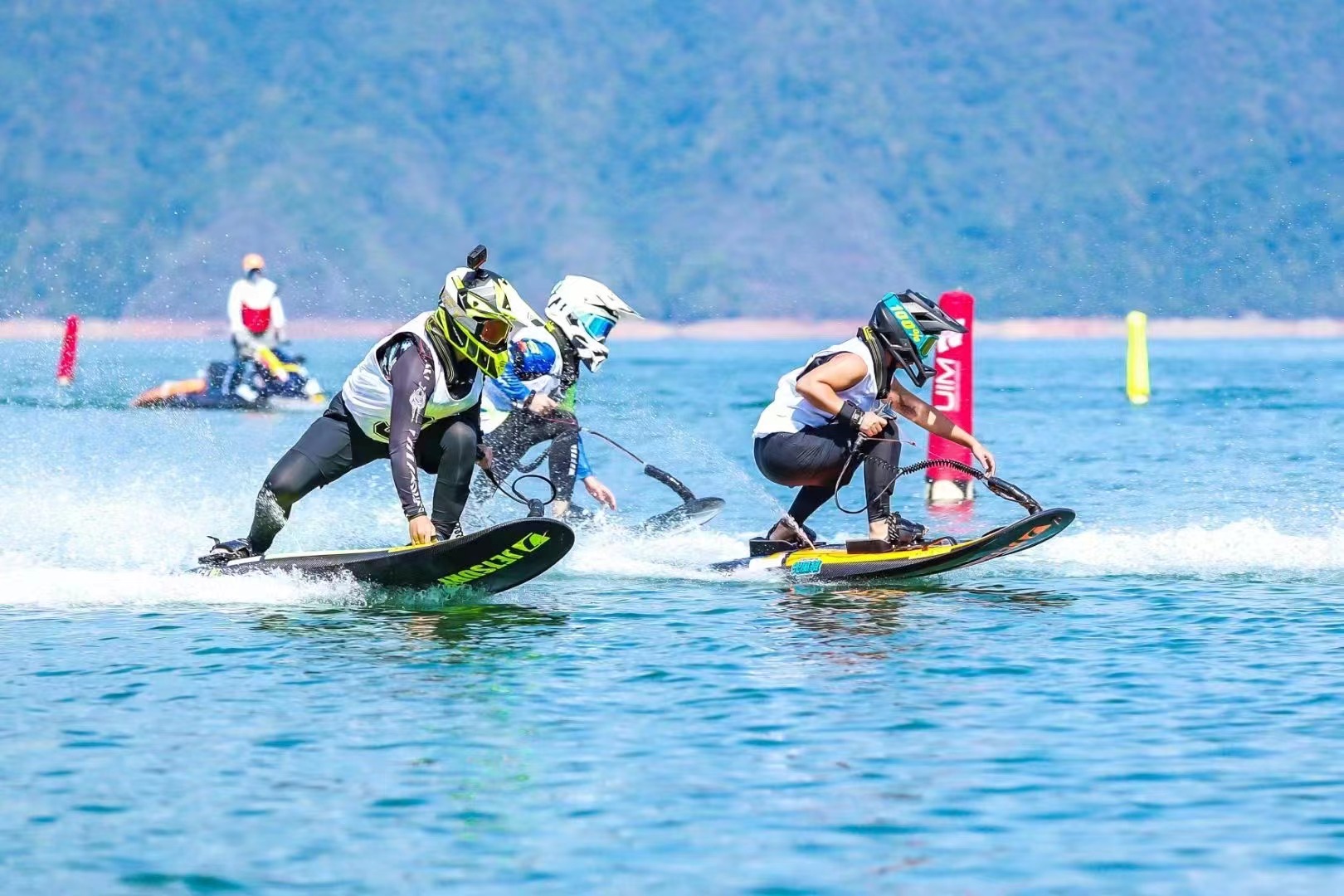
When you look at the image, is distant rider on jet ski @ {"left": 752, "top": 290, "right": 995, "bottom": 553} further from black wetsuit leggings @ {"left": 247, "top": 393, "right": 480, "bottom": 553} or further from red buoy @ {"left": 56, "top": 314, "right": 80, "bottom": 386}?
red buoy @ {"left": 56, "top": 314, "right": 80, "bottom": 386}

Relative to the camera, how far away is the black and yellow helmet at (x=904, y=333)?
12.3m

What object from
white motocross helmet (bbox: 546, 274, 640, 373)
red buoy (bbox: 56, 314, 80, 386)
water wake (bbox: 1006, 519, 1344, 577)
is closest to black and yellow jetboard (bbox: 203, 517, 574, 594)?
white motocross helmet (bbox: 546, 274, 640, 373)

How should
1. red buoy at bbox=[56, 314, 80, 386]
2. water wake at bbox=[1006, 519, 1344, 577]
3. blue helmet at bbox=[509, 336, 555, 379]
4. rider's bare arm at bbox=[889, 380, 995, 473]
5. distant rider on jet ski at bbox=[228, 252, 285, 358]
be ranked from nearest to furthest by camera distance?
1. rider's bare arm at bbox=[889, 380, 995, 473]
2. water wake at bbox=[1006, 519, 1344, 577]
3. blue helmet at bbox=[509, 336, 555, 379]
4. distant rider on jet ski at bbox=[228, 252, 285, 358]
5. red buoy at bbox=[56, 314, 80, 386]

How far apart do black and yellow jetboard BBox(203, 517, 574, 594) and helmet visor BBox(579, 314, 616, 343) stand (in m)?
2.77

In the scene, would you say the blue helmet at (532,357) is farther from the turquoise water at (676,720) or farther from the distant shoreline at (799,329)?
the distant shoreline at (799,329)

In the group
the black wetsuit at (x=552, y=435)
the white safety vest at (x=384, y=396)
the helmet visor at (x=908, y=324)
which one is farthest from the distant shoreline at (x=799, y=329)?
the white safety vest at (x=384, y=396)

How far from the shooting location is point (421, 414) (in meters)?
11.3

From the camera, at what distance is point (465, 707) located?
8.95 m

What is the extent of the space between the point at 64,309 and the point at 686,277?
38.3 meters

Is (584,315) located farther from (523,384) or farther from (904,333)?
(904,333)

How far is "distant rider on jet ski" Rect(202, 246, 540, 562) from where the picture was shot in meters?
11.2

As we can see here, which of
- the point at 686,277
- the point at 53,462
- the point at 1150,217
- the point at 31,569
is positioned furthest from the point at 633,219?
the point at 31,569

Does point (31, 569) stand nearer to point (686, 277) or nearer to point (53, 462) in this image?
point (53, 462)

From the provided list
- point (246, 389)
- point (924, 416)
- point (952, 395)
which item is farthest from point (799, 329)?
point (924, 416)
